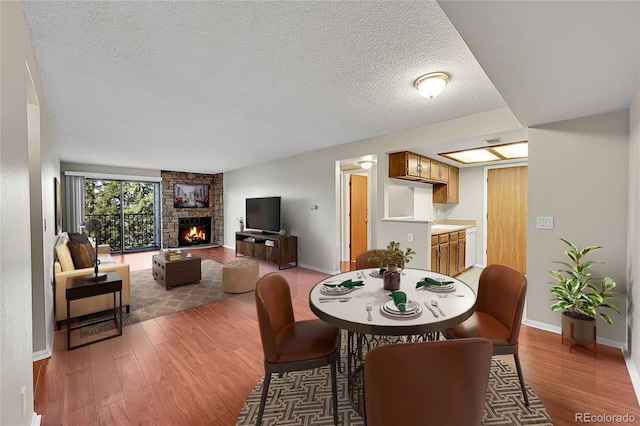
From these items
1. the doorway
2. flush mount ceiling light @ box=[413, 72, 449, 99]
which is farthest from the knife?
the doorway

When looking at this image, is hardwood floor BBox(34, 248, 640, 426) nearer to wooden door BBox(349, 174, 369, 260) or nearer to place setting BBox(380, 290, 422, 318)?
place setting BBox(380, 290, 422, 318)

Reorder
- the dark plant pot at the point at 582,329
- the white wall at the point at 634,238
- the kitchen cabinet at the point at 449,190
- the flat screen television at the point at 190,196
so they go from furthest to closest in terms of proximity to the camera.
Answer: the flat screen television at the point at 190,196, the kitchen cabinet at the point at 449,190, the dark plant pot at the point at 582,329, the white wall at the point at 634,238

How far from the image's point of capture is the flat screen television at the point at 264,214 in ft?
19.5

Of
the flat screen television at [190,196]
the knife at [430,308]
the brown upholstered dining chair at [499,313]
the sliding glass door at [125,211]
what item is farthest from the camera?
the flat screen television at [190,196]

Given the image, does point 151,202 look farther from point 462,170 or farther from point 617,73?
point 617,73

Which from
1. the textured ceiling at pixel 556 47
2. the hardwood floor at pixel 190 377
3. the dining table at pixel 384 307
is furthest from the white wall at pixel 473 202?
the dining table at pixel 384 307

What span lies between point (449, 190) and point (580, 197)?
8.95 feet

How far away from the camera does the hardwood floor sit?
172 cm

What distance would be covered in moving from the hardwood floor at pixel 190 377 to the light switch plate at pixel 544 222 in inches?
43.0

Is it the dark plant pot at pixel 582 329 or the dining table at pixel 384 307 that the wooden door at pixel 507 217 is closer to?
the dark plant pot at pixel 582 329

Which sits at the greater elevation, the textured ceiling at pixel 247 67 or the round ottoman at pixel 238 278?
the textured ceiling at pixel 247 67

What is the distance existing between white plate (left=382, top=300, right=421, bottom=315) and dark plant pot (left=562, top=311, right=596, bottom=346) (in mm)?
1952

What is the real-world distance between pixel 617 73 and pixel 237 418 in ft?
10.9

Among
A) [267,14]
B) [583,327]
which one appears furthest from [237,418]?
[583,327]
